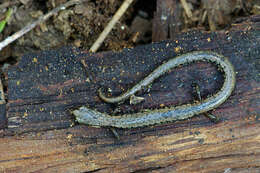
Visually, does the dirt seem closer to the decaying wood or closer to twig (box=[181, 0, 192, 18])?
twig (box=[181, 0, 192, 18])

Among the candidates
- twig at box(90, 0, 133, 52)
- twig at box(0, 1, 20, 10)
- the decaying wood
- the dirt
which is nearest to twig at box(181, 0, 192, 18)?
the dirt

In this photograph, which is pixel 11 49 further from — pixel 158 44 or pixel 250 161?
pixel 250 161

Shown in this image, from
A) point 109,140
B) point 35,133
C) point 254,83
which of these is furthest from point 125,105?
point 254,83

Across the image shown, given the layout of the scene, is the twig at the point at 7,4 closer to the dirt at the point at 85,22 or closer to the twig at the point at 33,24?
the dirt at the point at 85,22

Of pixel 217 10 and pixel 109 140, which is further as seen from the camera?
pixel 217 10

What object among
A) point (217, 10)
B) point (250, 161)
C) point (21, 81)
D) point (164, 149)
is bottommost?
point (250, 161)

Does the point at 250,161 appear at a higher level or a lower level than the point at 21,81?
lower

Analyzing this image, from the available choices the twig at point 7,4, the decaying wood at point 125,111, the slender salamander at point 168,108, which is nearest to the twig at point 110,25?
the decaying wood at point 125,111
